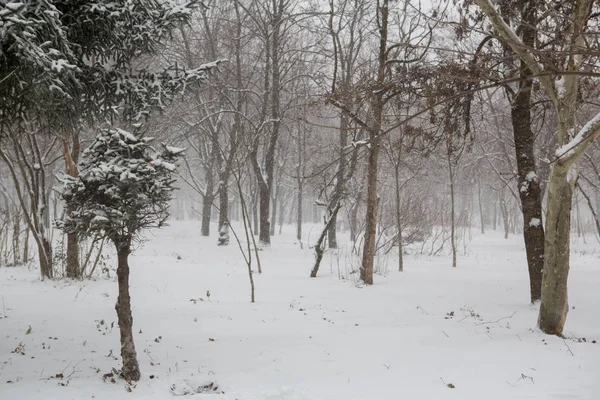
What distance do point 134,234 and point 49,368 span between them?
173 cm

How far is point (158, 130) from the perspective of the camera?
16.4 meters

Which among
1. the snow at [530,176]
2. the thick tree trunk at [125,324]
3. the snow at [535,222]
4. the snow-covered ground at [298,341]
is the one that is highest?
the snow at [530,176]

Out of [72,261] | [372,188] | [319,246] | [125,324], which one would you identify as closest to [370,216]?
[372,188]

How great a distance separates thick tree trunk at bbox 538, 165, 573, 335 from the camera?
543 cm

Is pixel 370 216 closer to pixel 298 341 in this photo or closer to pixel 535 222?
pixel 535 222

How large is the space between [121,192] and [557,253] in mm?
5327

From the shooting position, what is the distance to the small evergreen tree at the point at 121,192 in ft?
12.4

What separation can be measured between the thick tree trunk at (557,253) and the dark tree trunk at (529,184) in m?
1.70

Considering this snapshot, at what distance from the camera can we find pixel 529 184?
7223 mm

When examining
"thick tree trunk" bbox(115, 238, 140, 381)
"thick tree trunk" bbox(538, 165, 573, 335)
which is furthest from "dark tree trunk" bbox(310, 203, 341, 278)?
"thick tree trunk" bbox(115, 238, 140, 381)

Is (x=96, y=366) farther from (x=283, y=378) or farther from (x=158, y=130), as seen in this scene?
(x=158, y=130)

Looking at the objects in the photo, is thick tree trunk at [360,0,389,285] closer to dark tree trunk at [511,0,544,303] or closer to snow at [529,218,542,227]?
dark tree trunk at [511,0,544,303]

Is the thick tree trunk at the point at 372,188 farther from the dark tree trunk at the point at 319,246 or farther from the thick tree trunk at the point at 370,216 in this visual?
the dark tree trunk at the point at 319,246

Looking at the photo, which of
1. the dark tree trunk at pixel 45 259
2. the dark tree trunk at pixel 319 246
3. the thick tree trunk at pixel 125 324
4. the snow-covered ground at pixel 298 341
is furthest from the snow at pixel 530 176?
the dark tree trunk at pixel 45 259
